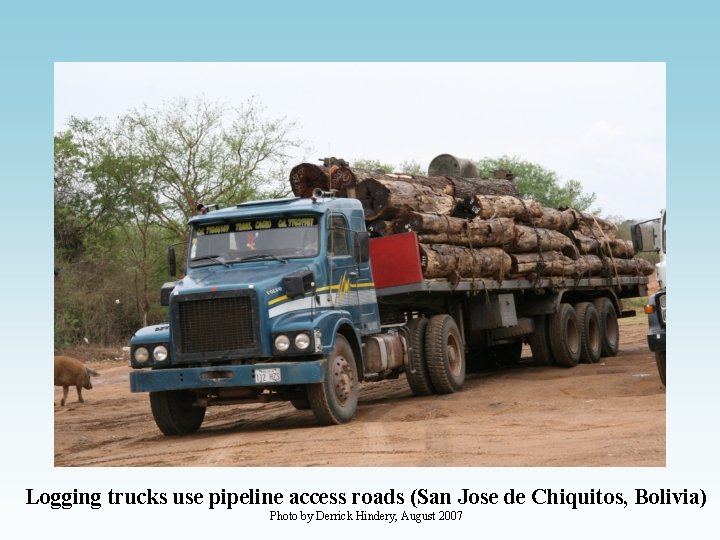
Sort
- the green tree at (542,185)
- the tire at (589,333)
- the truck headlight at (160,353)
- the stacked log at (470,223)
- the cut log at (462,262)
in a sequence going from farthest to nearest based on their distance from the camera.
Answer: the green tree at (542,185) < the tire at (589,333) < the stacked log at (470,223) < the cut log at (462,262) < the truck headlight at (160,353)

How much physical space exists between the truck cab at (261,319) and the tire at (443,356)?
195 cm

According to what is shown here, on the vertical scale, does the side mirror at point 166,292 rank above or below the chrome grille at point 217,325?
above

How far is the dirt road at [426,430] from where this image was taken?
991cm

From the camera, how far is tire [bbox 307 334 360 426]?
1214cm

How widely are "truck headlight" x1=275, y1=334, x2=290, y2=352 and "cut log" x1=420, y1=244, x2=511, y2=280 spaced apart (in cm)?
352

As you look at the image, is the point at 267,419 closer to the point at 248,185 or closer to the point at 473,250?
the point at 473,250

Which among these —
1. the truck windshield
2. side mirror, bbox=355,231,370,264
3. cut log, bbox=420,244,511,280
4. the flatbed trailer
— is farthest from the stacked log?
the truck windshield

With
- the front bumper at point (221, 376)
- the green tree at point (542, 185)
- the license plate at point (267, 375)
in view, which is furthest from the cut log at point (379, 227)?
the green tree at point (542, 185)

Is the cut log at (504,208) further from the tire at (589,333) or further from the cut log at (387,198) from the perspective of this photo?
the tire at (589,333)

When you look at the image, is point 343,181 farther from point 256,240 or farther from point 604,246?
point 604,246

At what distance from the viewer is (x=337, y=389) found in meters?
12.5

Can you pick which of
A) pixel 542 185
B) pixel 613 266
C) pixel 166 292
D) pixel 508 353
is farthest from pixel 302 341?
pixel 542 185

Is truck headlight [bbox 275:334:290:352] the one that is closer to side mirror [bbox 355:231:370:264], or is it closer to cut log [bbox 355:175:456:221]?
side mirror [bbox 355:231:370:264]
